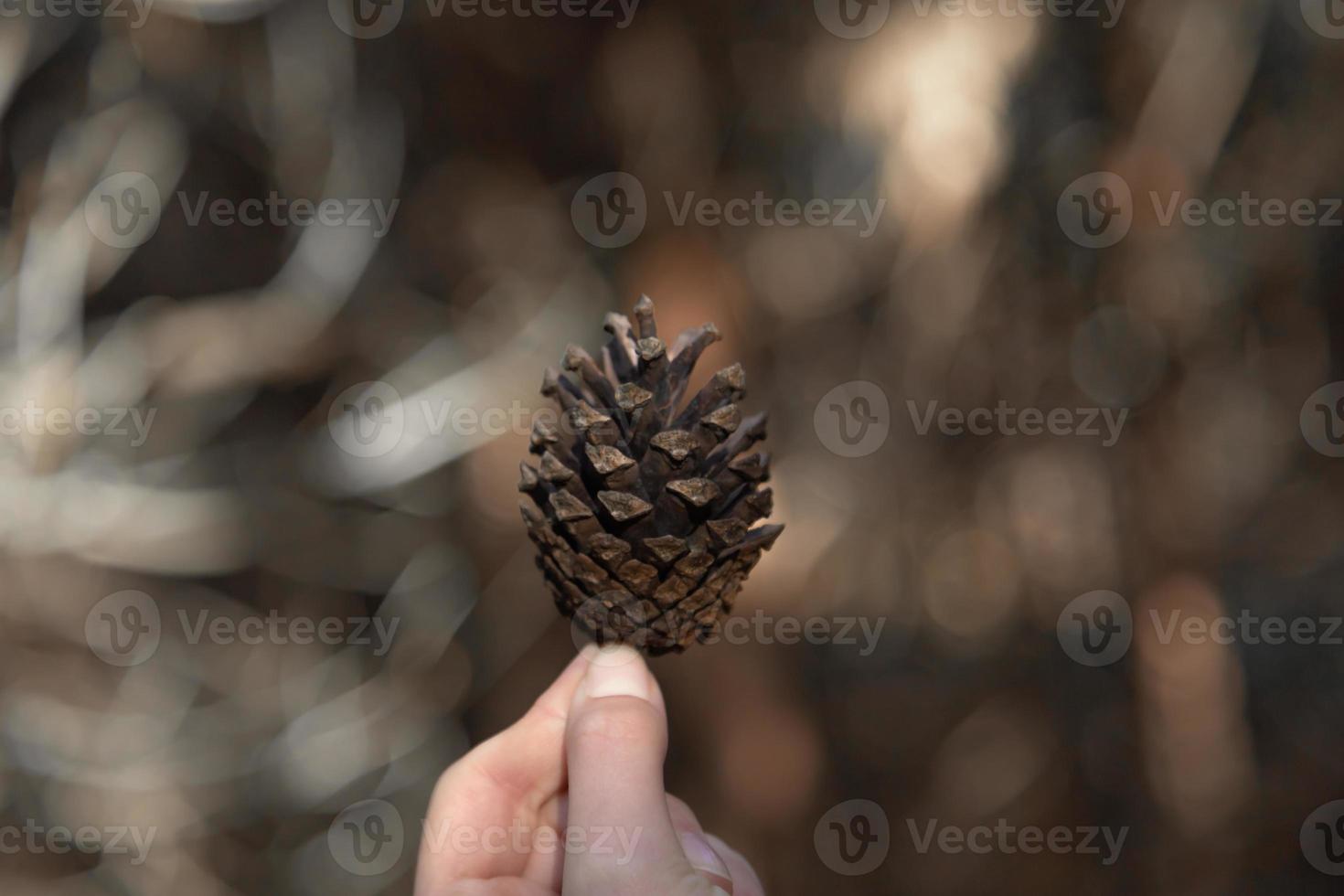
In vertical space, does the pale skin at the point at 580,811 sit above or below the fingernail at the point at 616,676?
below

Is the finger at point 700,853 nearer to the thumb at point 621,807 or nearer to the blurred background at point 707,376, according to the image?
the thumb at point 621,807

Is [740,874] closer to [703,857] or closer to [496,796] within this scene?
[703,857]

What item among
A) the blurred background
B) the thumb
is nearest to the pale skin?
the thumb

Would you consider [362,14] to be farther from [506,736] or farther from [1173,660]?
[1173,660]

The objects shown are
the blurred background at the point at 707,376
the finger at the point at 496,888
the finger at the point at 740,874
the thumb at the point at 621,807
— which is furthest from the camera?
the blurred background at the point at 707,376

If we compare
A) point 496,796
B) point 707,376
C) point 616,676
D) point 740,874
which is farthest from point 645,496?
point 707,376

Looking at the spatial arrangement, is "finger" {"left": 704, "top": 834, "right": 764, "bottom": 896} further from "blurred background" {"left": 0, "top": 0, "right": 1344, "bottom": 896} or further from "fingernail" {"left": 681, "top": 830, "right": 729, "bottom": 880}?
"blurred background" {"left": 0, "top": 0, "right": 1344, "bottom": 896}

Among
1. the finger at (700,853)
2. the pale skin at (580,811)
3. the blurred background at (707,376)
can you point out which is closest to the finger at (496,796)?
the pale skin at (580,811)

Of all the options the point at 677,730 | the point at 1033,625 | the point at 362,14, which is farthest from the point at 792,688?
the point at 362,14
